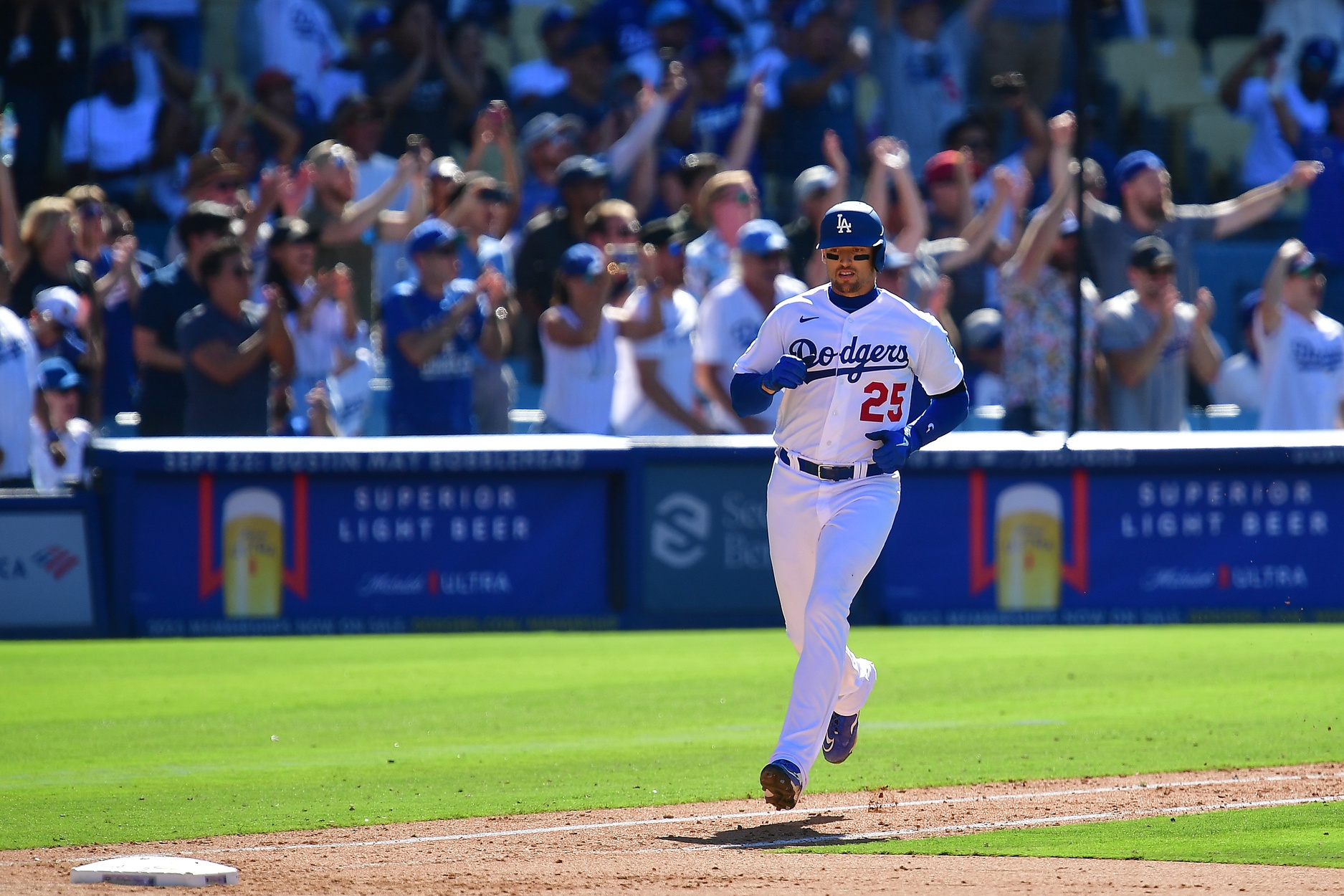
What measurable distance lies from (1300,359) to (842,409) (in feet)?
27.9

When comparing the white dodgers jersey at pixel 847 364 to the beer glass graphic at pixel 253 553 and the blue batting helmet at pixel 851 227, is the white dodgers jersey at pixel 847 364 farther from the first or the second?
the beer glass graphic at pixel 253 553

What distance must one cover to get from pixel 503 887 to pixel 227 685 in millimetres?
5591

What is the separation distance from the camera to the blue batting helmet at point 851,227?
677 centimetres

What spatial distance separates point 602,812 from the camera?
6.82 metres

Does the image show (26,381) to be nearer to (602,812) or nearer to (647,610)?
(647,610)

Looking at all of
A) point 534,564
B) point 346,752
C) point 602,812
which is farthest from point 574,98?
point 602,812

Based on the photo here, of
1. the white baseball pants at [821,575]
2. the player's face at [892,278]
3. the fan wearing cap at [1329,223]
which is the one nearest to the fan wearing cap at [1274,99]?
the fan wearing cap at [1329,223]

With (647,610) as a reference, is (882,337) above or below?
above

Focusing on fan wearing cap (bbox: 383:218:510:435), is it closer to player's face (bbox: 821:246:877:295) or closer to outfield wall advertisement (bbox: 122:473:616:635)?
outfield wall advertisement (bbox: 122:473:616:635)

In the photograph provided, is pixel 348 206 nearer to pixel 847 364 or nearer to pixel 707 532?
pixel 707 532

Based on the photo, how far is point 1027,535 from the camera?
1288cm

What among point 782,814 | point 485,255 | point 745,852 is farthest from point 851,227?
point 485,255

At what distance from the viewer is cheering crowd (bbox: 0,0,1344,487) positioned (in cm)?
1298

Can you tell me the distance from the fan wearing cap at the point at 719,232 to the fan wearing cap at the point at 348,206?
204 centimetres
